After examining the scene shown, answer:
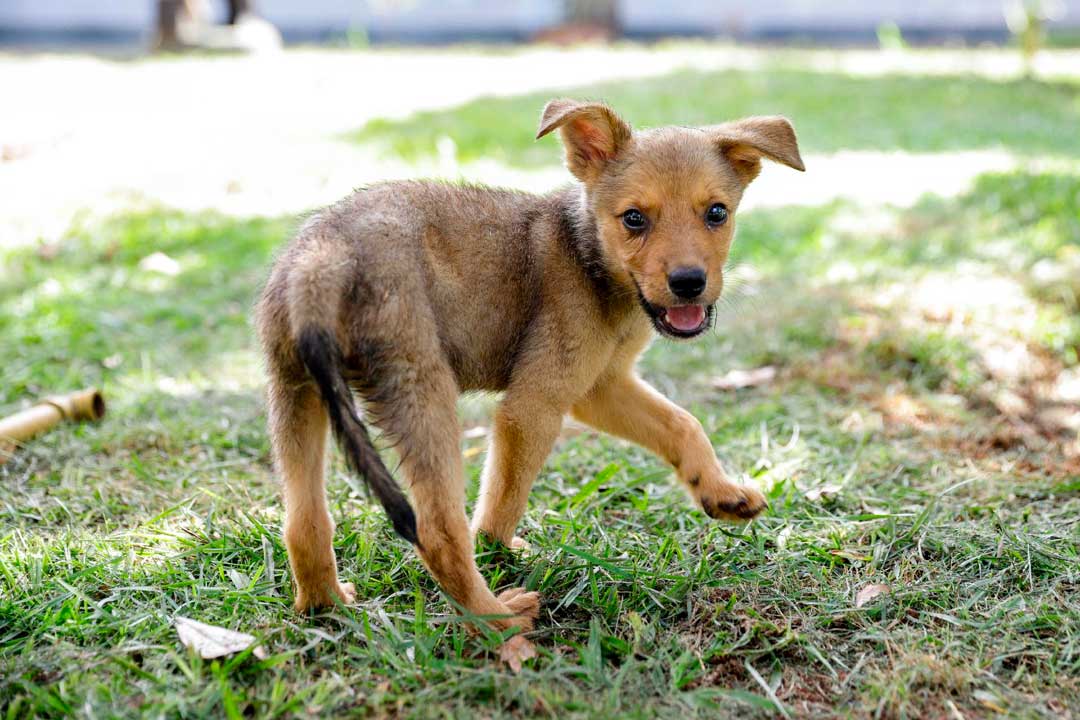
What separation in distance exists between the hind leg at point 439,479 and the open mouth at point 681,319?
1043 mm

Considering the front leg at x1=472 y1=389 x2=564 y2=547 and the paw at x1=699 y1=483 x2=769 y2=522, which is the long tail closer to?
the front leg at x1=472 y1=389 x2=564 y2=547

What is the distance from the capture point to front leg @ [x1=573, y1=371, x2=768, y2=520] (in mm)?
4363

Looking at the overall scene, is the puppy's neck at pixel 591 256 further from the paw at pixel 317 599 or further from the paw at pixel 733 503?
the paw at pixel 317 599

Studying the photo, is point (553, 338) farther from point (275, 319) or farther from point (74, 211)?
point (74, 211)

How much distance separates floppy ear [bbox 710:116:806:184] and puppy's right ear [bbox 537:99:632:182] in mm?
443

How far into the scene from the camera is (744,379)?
6406 millimetres

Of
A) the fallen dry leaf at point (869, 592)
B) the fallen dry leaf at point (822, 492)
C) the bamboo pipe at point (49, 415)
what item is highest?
the fallen dry leaf at point (869, 592)

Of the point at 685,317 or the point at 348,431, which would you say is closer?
the point at 348,431

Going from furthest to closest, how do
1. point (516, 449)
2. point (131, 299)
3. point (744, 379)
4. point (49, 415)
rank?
point (131, 299) < point (744, 379) < point (49, 415) < point (516, 449)

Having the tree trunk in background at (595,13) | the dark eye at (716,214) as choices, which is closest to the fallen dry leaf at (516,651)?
the dark eye at (716,214)

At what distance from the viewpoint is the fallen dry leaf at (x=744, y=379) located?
636 cm

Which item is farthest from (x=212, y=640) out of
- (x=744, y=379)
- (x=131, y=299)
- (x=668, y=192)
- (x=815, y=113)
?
(x=815, y=113)

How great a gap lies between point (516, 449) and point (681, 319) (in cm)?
85

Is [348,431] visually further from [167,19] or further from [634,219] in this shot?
[167,19]
